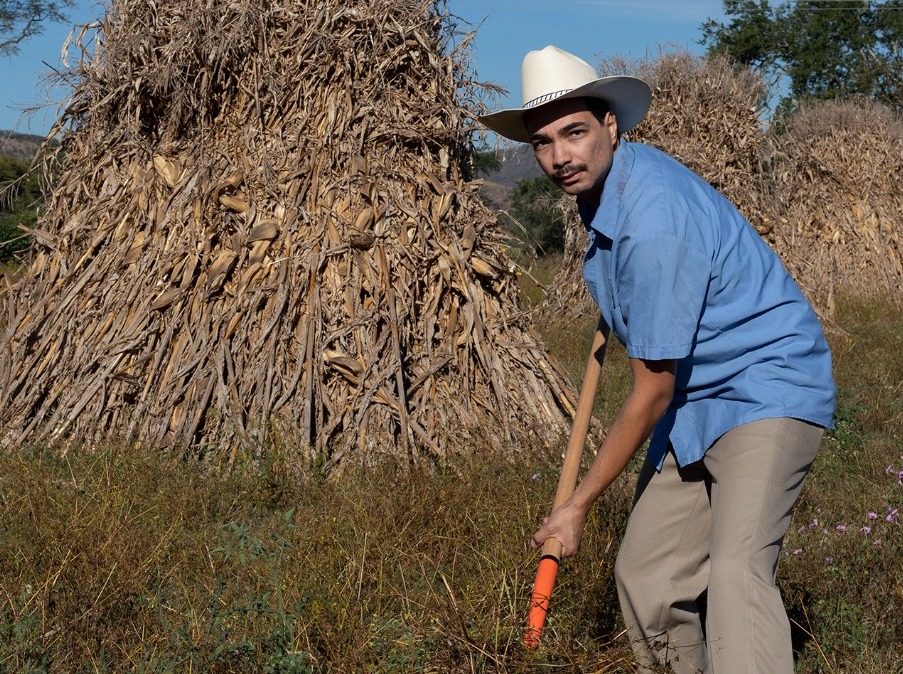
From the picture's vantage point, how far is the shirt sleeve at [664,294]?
2.40 metres

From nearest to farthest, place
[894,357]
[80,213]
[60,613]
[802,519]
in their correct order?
[60,613] → [802,519] → [80,213] → [894,357]

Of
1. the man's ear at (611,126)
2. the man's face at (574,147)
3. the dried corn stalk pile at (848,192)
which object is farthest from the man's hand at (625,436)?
the dried corn stalk pile at (848,192)

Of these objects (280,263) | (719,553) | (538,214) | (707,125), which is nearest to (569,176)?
(719,553)

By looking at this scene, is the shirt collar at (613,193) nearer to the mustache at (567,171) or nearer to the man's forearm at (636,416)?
the mustache at (567,171)

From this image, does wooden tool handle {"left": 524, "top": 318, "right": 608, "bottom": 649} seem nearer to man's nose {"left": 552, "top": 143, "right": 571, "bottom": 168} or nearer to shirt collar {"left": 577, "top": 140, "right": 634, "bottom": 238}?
shirt collar {"left": 577, "top": 140, "right": 634, "bottom": 238}

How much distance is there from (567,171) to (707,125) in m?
10.0

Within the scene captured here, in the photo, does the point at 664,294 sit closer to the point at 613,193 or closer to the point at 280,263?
the point at 613,193

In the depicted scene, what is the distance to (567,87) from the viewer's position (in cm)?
264

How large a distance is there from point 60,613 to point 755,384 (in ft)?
7.75

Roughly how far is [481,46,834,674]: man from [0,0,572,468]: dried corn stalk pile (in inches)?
111

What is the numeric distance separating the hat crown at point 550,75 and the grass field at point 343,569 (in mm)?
1360

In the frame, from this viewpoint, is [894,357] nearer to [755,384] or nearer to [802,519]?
[802,519]

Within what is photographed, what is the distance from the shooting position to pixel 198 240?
19.5 ft

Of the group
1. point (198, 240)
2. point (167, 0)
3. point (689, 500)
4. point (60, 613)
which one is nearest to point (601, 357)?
point (689, 500)
